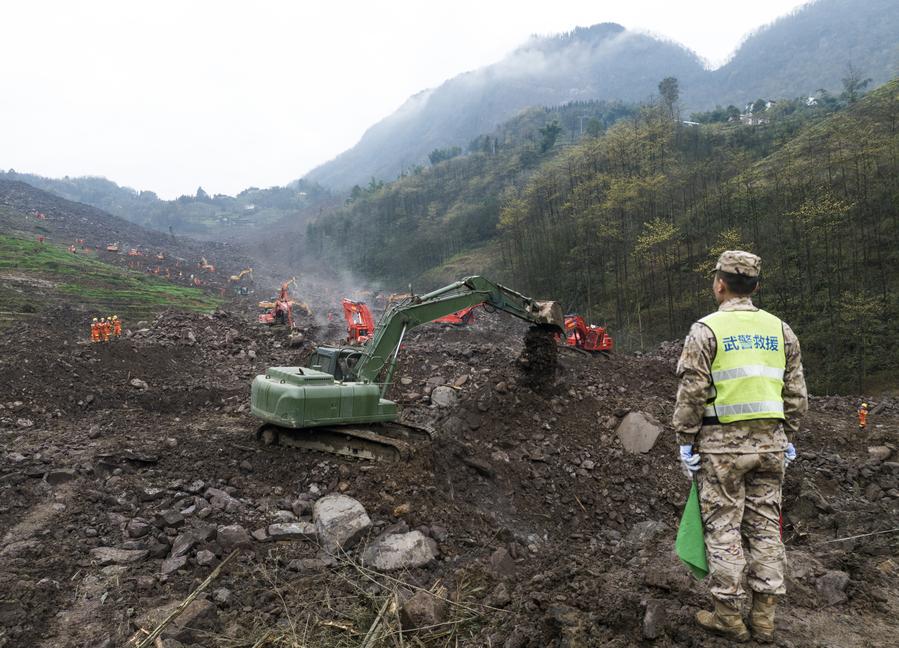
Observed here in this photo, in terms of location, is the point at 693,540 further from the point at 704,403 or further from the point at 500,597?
the point at 500,597

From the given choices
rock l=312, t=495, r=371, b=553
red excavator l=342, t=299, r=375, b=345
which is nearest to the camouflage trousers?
rock l=312, t=495, r=371, b=553

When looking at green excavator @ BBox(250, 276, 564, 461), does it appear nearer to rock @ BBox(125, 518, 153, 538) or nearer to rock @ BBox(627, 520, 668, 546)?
rock @ BBox(125, 518, 153, 538)

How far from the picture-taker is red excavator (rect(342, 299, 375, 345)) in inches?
596

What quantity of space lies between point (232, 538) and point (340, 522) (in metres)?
1.06

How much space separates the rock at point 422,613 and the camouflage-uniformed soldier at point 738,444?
172 centimetres

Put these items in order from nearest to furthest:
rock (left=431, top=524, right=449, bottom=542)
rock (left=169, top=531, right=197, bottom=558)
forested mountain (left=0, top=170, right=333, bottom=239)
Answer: rock (left=169, top=531, right=197, bottom=558)
rock (left=431, top=524, right=449, bottom=542)
forested mountain (left=0, top=170, right=333, bottom=239)

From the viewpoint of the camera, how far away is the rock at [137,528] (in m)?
5.36

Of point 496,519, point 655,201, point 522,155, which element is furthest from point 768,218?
point 522,155

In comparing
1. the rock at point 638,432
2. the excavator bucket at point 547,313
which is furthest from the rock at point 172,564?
the excavator bucket at point 547,313

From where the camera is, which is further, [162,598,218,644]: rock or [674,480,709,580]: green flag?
[162,598,218,644]: rock

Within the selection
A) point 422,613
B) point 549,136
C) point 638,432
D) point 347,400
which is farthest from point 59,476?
point 549,136

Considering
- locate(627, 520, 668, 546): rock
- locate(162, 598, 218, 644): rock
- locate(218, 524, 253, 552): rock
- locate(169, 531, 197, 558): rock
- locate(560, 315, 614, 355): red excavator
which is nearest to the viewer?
locate(162, 598, 218, 644): rock

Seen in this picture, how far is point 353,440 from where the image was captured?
24.0 feet

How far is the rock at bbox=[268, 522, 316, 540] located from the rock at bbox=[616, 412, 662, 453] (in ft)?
17.2
